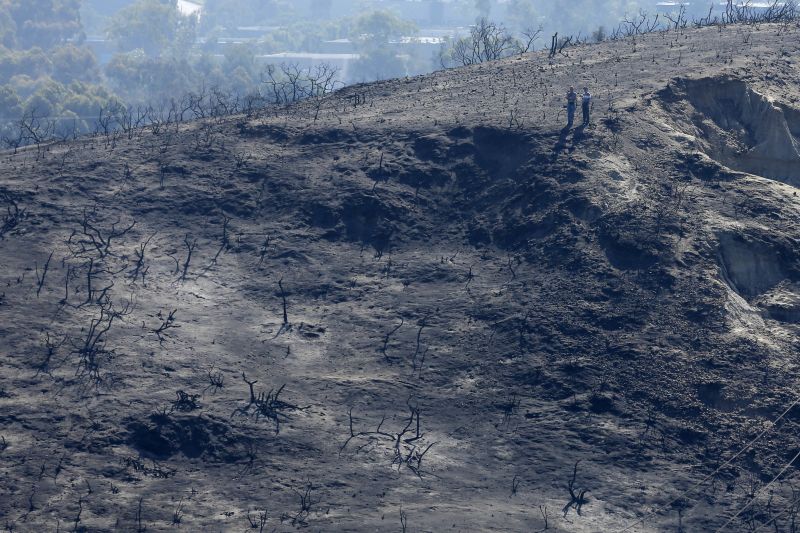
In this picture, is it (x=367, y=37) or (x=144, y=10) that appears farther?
(x=144, y=10)

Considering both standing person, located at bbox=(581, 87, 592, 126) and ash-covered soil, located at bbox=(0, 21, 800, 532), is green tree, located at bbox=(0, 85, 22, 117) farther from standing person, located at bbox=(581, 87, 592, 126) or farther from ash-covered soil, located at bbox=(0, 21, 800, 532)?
standing person, located at bbox=(581, 87, 592, 126)

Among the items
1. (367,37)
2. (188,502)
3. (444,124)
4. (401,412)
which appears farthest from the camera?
(367,37)

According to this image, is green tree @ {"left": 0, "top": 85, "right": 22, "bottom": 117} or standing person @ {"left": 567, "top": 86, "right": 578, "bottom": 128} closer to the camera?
standing person @ {"left": 567, "top": 86, "right": 578, "bottom": 128}

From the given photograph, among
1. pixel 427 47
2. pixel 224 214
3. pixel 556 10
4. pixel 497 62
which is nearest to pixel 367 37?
pixel 427 47

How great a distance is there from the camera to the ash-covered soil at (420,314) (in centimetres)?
1590

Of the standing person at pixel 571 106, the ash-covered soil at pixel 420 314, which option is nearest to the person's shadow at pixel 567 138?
the ash-covered soil at pixel 420 314

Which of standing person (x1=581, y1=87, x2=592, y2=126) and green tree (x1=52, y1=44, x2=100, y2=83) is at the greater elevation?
standing person (x1=581, y1=87, x2=592, y2=126)

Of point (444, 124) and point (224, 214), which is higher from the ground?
point (444, 124)

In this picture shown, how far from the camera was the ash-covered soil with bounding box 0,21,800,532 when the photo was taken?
15.9 metres

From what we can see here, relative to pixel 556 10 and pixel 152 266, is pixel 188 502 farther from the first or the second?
pixel 556 10

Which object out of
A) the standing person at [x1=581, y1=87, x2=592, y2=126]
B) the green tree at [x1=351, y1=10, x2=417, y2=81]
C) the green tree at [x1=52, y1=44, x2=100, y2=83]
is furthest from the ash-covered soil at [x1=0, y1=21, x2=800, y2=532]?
the green tree at [x1=52, y1=44, x2=100, y2=83]

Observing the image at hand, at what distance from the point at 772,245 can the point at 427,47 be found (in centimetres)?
11927

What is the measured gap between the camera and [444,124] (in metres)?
24.5

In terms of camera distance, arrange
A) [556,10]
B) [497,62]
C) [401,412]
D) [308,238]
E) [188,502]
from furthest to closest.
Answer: [556,10] < [497,62] < [308,238] < [401,412] < [188,502]
